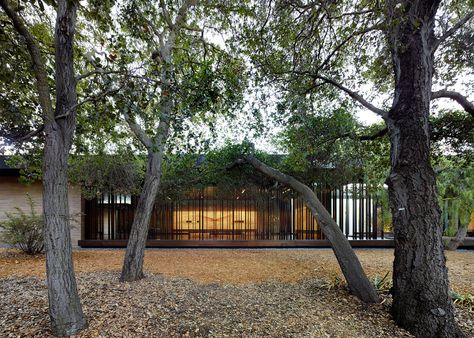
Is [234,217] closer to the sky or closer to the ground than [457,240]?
closer to the sky

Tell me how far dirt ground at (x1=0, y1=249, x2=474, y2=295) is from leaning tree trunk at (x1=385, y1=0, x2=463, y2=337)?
6.59 feet

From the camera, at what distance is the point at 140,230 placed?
16.6 ft

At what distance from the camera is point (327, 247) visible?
9109 mm

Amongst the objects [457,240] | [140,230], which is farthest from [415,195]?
[457,240]

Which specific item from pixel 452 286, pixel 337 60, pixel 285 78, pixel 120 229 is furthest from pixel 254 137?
pixel 120 229

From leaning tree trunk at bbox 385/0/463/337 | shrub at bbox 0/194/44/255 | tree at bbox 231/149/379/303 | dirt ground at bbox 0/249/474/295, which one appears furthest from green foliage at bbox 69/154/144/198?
leaning tree trunk at bbox 385/0/463/337

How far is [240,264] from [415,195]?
452 cm

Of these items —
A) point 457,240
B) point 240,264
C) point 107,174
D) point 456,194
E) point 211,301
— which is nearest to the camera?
point 211,301

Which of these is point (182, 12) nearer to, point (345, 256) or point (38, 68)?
point (38, 68)

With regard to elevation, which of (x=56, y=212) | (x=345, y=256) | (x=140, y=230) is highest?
(x=56, y=212)

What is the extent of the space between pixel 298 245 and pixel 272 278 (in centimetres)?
422

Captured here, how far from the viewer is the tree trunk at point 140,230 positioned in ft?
16.2

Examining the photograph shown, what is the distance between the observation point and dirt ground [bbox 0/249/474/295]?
5352mm

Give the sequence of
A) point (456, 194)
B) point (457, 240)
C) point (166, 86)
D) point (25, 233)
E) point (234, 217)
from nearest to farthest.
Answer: point (166, 86) → point (25, 233) → point (456, 194) → point (457, 240) → point (234, 217)
